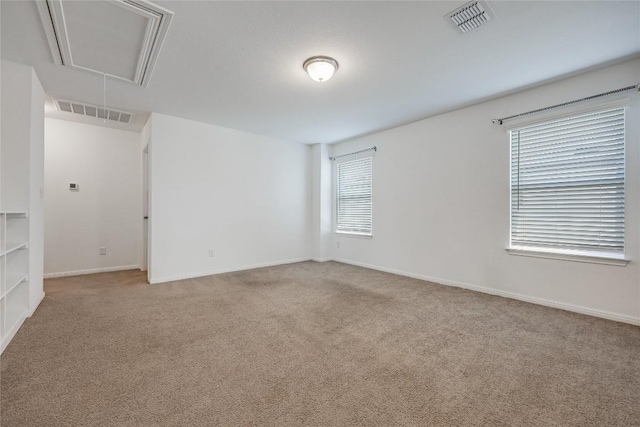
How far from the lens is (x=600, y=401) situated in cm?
158

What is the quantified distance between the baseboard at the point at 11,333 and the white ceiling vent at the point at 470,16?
4.28 meters

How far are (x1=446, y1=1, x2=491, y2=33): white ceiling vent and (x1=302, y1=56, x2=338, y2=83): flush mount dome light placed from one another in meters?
1.04

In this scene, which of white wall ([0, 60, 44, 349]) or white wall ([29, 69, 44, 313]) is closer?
white wall ([0, 60, 44, 349])

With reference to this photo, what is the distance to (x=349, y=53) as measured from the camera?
255cm

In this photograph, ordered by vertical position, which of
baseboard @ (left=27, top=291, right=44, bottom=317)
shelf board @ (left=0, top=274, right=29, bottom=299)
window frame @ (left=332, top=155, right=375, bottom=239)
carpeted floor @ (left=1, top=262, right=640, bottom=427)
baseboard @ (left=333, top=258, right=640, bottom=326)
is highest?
window frame @ (left=332, top=155, right=375, bottom=239)

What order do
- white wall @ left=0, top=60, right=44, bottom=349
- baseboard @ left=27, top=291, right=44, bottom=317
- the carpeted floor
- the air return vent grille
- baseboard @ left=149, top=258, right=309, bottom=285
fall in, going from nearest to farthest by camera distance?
1. the carpeted floor
2. white wall @ left=0, top=60, right=44, bottom=349
3. baseboard @ left=27, top=291, right=44, bottom=317
4. the air return vent grille
5. baseboard @ left=149, top=258, right=309, bottom=285

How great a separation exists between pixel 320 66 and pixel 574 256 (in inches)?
132

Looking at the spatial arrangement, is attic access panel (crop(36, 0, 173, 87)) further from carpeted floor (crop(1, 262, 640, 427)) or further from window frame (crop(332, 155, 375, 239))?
window frame (crop(332, 155, 375, 239))

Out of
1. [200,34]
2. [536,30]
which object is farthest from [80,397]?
Result: [536,30]

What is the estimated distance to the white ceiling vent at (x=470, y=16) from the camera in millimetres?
1977

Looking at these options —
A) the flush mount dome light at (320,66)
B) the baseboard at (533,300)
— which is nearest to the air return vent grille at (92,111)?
the flush mount dome light at (320,66)

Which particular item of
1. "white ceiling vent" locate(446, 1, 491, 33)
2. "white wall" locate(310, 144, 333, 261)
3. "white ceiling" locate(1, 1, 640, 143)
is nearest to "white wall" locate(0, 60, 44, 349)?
"white ceiling" locate(1, 1, 640, 143)

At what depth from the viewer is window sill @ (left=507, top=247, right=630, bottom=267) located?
2.71 metres

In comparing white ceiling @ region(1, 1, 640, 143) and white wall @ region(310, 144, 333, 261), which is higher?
white ceiling @ region(1, 1, 640, 143)
